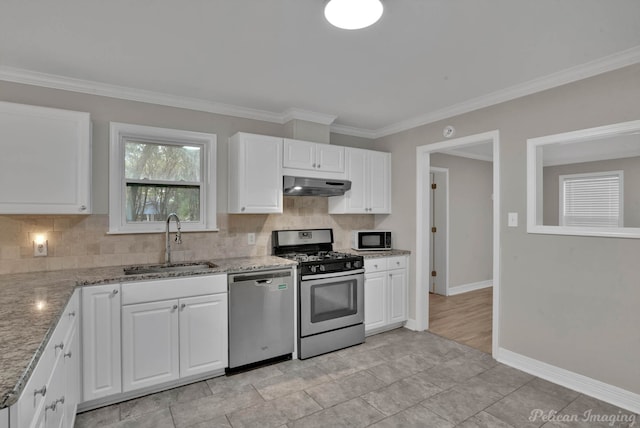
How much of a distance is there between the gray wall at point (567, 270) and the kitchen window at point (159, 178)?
269 centimetres

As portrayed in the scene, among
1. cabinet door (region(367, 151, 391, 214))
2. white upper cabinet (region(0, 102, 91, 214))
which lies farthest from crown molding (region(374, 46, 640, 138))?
white upper cabinet (region(0, 102, 91, 214))

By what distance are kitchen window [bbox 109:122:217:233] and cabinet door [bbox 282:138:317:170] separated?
2.39 ft

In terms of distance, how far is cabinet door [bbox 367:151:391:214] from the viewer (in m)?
4.14

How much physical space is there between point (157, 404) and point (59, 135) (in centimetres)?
207

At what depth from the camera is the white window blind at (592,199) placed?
257cm

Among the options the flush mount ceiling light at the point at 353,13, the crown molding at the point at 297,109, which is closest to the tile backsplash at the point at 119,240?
the crown molding at the point at 297,109

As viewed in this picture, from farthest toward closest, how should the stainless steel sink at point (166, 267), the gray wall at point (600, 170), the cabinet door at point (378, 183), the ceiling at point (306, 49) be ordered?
the cabinet door at point (378, 183) < the stainless steel sink at point (166, 267) < the gray wall at point (600, 170) < the ceiling at point (306, 49)

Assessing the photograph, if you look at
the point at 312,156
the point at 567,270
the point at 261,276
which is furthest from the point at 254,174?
the point at 567,270

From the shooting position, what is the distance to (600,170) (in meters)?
2.71

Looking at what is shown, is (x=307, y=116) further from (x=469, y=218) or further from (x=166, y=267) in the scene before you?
(x=469, y=218)

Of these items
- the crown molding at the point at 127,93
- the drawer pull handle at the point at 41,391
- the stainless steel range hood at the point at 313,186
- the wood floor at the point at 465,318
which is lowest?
the wood floor at the point at 465,318

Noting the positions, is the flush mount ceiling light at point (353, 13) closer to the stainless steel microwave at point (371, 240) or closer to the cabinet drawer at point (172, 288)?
the cabinet drawer at point (172, 288)

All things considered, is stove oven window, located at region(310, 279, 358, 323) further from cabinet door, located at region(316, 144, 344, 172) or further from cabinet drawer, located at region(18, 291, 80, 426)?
cabinet drawer, located at region(18, 291, 80, 426)

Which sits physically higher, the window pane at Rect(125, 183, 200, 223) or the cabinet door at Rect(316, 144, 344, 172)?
the cabinet door at Rect(316, 144, 344, 172)
